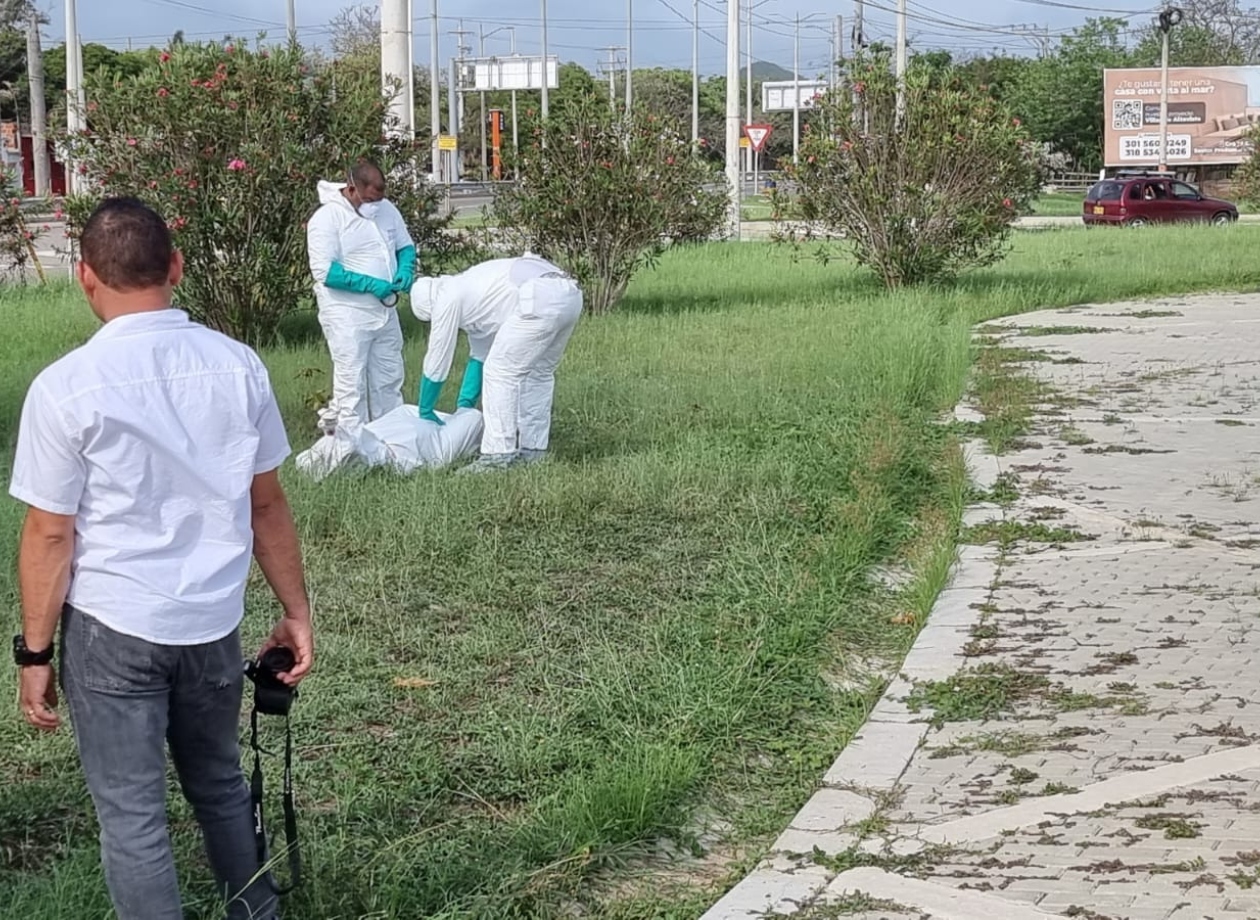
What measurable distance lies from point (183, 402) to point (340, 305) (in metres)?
6.47

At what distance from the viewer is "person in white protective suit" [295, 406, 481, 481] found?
8.57m

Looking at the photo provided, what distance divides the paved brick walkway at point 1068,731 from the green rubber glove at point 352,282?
3.64 meters

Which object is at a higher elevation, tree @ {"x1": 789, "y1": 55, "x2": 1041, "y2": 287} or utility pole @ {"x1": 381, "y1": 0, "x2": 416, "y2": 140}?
utility pole @ {"x1": 381, "y1": 0, "x2": 416, "y2": 140}

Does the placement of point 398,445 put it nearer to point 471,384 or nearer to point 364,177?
point 471,384

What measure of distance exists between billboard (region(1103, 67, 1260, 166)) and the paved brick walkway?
54638mm

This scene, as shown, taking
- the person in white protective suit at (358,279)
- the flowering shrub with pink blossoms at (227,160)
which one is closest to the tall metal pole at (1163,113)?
the flowering shrub with pink blossoms at (227,160)

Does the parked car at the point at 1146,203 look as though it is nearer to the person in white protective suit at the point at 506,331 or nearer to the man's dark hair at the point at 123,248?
the person in white protective suit at the point at 506,331

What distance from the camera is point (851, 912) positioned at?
3.92 m

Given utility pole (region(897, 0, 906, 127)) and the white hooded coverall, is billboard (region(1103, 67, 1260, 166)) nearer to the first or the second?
utility pole (region(897, 0, 906, 127))

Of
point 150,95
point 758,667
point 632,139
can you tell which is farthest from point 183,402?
point 632,139

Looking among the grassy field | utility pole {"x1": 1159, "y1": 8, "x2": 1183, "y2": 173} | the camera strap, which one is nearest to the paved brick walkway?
the grassy field

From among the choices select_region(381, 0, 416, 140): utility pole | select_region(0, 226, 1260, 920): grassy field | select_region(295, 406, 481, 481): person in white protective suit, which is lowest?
select_region(0, 226, 1260, 920): grassy field

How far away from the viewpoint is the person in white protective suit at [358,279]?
944cm

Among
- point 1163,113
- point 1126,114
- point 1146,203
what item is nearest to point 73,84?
point 1146,203
